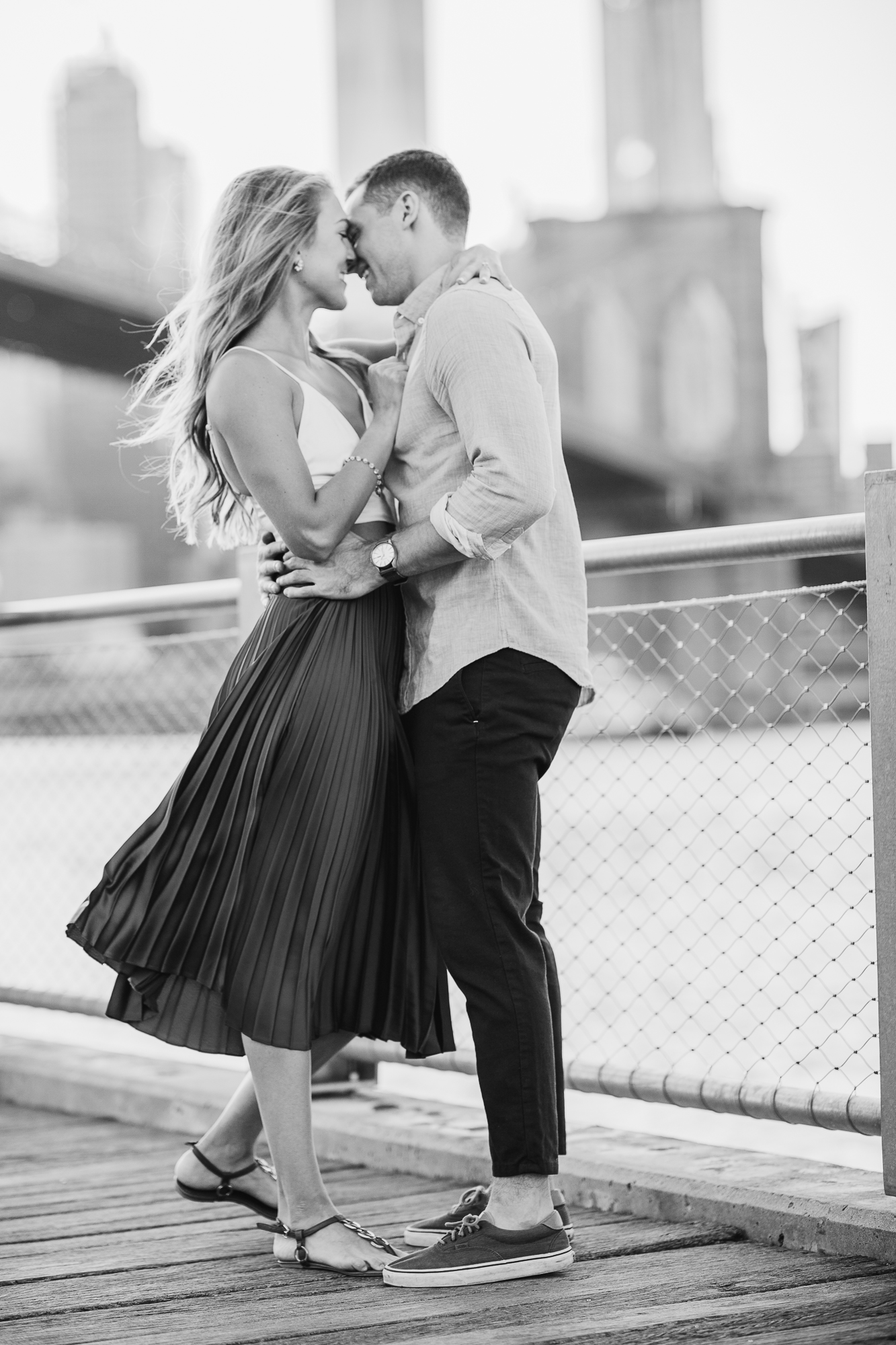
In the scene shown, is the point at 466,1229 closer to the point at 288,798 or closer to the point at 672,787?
the point at 288,798

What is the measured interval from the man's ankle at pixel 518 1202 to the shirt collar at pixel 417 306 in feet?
3.47

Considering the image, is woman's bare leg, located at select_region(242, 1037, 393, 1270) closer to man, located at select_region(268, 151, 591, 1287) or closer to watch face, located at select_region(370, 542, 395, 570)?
man, located at select_region(268, 151, 591, 1287)

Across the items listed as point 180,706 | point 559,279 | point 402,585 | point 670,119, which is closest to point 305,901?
point 402,585

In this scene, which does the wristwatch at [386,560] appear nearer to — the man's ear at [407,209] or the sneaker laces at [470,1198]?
the man's ear at [407,209]

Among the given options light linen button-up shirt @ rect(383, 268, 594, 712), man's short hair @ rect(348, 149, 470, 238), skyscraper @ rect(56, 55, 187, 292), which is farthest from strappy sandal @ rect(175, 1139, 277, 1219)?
skyscraper @ rect(56, 55, 187, 292)

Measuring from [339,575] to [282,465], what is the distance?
0.15m

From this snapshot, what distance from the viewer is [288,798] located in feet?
6.40

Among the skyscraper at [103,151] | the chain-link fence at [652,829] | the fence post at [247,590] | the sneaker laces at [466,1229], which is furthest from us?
the skyscraper at [103,151]

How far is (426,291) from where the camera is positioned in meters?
1.97

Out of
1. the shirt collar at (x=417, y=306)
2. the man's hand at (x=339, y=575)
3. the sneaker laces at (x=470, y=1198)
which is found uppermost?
the shirt collar at (x=417, y=306)

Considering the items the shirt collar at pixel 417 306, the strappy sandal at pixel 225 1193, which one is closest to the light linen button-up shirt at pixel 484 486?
the shirt collar at pixel 417 306

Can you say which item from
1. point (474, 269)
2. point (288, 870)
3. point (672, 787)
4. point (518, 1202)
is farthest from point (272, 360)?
point (672, 787)

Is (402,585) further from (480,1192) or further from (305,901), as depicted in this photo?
(480,1192)

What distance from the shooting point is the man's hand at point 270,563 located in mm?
2016
